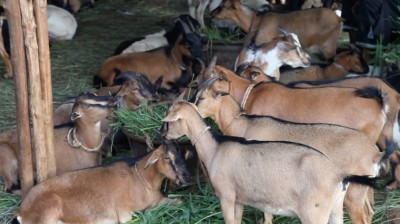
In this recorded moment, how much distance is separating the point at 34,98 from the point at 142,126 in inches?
44.0

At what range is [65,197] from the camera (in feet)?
18.5

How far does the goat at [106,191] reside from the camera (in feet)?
18.3

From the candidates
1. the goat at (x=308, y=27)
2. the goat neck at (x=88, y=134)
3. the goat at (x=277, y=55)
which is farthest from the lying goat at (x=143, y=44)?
the goat neck at (x=88, y=134)

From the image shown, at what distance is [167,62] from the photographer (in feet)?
28.8

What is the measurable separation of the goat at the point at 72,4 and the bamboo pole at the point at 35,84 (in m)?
7.36

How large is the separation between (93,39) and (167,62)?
2.99m

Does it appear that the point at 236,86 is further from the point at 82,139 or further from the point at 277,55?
the point at 82,139

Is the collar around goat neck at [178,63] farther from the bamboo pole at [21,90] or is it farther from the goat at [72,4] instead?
the goat at [72,4]

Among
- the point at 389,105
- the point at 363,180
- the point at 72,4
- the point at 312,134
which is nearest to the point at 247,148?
the point at 312,134

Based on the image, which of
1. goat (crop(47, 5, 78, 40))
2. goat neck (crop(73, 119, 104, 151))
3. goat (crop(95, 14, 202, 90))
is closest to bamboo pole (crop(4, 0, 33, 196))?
goat neck (crop(73, 119, 104, 151))

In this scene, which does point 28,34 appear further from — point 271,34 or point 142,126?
point 271,34

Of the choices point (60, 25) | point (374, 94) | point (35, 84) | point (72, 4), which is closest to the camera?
point (35, 84)

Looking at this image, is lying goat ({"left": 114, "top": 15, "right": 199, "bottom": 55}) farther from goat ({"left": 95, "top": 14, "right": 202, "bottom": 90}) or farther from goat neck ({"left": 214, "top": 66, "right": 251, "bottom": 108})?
goat neck ({"left": 214, "top": 66, "right": 251, "bottom": 108})

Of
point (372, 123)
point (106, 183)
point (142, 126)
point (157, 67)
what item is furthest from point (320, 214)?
point (157, 67)
